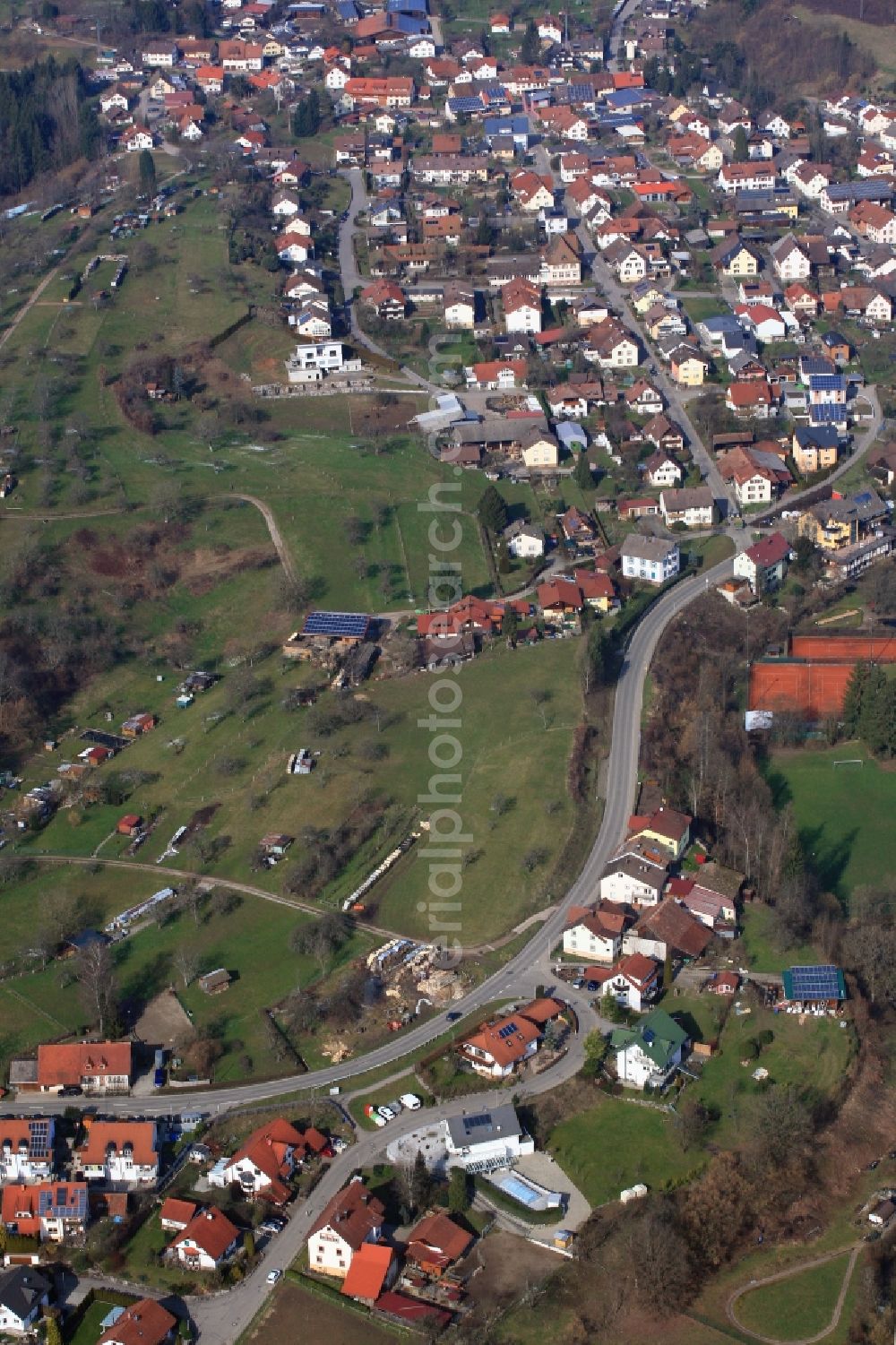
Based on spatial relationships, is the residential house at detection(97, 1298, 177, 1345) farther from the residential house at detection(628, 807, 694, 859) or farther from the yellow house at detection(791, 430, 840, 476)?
the yellow house at detection(791, 430, 840, 476)

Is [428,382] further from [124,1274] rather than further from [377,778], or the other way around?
[124,1274]

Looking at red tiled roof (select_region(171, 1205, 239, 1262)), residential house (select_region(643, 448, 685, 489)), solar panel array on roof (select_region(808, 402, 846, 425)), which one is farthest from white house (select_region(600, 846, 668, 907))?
solar panel array on roof (select_region(808, 402, 846, 425))

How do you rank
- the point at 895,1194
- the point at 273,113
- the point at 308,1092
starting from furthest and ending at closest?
the point at 273,113, the point at 308,1092, the point at 895,1194

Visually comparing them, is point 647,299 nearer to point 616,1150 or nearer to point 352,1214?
point 616,1150

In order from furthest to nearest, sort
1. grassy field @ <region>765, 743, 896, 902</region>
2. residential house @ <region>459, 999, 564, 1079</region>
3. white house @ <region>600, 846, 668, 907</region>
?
grassy field @ <region>765, 743, 896, 902</region>, white house @ <region>600, 846, 668, 907</region>, residential house @ <region>459, 999, 564, 1079</region>

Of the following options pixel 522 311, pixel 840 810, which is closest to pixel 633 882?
pixel 840 810

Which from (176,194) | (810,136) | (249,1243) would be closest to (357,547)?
(249,1243)
